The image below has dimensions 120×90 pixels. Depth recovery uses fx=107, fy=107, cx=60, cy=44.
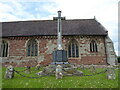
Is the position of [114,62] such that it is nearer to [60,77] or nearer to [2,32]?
[60,77]

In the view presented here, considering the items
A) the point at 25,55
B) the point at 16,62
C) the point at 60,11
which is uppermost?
the point at 60,11

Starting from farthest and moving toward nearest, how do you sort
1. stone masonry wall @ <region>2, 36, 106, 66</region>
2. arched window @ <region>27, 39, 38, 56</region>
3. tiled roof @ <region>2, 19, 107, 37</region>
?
1. tiled roof @ <region>2, 19, 107, 37</region>
2. arched window @ <region>27, 39, 38, 56</region>
3. stone masonry wall @ <region>2, 36, 106, 66</region>

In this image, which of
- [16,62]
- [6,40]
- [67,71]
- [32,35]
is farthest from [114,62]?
[6,40]

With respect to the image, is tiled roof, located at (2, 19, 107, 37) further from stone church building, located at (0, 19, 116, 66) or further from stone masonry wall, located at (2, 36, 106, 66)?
stone masonry wall, located at (2, 36, 106, 66)

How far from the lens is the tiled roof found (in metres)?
18.5

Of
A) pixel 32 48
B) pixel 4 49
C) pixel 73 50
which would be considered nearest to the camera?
pixel 73 50

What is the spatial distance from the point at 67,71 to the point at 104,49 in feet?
34.2

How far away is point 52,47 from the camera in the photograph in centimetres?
1797

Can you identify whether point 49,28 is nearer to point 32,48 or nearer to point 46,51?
point 46,51

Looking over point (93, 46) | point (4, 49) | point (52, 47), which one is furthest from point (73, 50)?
point (4, 49)

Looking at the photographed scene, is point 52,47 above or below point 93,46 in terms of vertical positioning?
below

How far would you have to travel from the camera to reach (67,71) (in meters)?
9.73

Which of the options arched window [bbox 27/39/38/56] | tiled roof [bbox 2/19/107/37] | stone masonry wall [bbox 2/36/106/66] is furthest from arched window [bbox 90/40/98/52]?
arched window [bbox 27/39/38/56]

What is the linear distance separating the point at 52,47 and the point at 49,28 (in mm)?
4325
